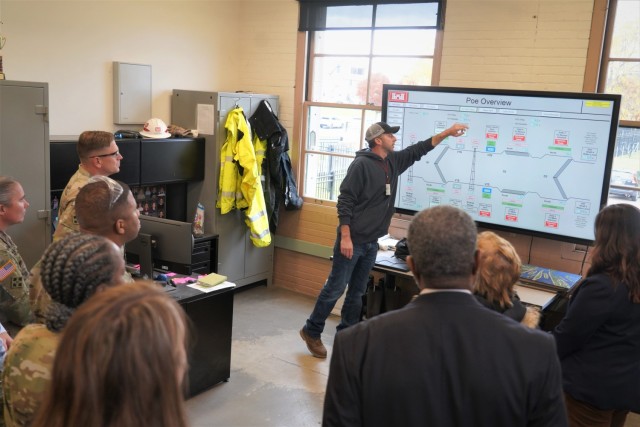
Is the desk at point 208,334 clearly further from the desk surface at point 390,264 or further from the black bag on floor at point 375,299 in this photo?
the black bag on floor at point 375,299

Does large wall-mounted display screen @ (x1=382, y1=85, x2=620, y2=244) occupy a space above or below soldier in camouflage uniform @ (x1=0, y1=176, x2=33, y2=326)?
above

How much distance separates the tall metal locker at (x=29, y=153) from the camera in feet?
12.3

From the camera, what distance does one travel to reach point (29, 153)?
12.7ft

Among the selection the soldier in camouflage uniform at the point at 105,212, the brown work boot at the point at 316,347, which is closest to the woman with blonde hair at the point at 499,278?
the soldier in camouflage uniform at the point at 105,212

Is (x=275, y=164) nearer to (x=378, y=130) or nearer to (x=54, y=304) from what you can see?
(x=378, y=130)

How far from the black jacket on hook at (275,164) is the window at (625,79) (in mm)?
2771

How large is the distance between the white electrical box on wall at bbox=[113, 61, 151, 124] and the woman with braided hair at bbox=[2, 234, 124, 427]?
3.88 metres

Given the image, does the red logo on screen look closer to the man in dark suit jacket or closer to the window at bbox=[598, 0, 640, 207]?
the window at bbox=[598, 0, 640, 207]

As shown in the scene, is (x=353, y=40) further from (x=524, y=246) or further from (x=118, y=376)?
(x=118, y=376)

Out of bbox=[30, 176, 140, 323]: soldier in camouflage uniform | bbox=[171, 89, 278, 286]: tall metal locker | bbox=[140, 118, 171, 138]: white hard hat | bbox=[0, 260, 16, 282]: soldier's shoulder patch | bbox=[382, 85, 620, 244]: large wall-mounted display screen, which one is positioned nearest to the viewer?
bbox=[30, 176, 140, 323]: soldier in camouflage uniform

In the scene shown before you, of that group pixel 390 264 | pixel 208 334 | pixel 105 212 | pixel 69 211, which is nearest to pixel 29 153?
pixel 69 211

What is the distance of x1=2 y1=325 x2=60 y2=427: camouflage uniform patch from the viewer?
1528mm

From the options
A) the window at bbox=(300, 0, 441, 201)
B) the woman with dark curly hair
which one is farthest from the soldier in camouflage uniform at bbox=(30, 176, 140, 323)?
the window at bbox=(300, 0, 441, 201)

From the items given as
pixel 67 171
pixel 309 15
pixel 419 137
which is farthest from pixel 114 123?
pixel 419 137
